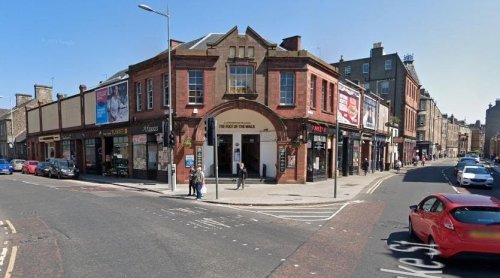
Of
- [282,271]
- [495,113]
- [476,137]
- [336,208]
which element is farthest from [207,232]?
[476,137]

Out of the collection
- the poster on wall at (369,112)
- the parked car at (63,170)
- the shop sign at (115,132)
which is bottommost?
the parked car at (63,170)

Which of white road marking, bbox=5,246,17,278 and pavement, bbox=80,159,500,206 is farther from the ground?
white road marking, bbox=5,246,17,278

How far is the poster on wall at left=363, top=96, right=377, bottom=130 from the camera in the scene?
36.3 m

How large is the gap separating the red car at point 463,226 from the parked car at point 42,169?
34.3m

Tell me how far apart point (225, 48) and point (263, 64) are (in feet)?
9.16

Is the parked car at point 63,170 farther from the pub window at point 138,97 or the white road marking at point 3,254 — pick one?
the white road marking at point 3,254

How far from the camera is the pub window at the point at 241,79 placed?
23.9 m

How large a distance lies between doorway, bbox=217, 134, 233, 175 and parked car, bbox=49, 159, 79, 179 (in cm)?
1370

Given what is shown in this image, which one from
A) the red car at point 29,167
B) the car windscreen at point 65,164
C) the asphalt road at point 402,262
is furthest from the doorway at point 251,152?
the red car at point 29,167

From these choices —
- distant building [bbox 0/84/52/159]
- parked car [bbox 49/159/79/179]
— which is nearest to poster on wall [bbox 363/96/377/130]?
parked car [bbox 49/159/79/179]

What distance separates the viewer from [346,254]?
799 cm

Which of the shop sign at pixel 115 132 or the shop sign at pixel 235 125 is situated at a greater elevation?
the shop sign at pixel 235 125

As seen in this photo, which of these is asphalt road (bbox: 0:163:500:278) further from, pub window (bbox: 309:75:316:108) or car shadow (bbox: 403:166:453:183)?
car shadow (bbox: 403:166:453:183)

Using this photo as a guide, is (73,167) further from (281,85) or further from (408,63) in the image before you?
(408,63)
